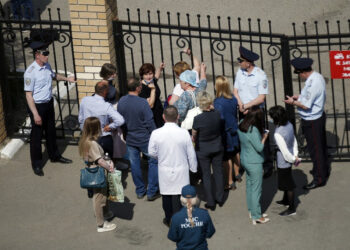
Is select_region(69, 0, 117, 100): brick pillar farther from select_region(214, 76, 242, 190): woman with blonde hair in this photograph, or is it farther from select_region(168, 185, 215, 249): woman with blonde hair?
select_region(168, 185, 215, 249): woman with blonde hair

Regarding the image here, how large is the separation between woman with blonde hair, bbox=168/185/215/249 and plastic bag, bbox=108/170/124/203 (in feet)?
6.21

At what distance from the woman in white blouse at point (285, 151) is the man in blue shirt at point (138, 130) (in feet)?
5.15

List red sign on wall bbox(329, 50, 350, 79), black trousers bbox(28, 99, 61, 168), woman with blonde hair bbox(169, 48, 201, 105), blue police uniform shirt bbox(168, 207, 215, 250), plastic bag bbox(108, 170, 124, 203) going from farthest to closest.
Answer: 1. black trousers bbox(28, 99, 61, 168)
2. red sign on wall bbox(329, 50, 350, 79)
3. woman with blonde hair bbox(169, 48, 201, 105)
4. plastic bag bbox(108, 170, 124, 203)
5. blue police uniform shirt bbox(168, 207, 215, 250)

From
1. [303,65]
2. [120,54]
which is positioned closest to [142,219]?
[303,65]

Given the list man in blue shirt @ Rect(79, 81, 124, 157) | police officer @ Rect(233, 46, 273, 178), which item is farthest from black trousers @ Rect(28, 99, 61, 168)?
police officer @ Rect(233, 46, 273, 178)

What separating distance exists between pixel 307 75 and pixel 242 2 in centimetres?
1012

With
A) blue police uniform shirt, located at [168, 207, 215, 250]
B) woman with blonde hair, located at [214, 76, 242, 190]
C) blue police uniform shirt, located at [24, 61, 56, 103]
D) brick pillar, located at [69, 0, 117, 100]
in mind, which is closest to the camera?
blue police uniform shirt, located at [168, 207, 215, 250]

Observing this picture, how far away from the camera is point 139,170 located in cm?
970

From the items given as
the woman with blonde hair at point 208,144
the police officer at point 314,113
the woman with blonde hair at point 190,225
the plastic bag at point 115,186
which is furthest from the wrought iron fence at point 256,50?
the woman with blonde hair at point 190,225

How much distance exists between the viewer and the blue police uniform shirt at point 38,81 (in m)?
10.1

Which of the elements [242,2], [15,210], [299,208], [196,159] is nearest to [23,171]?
[15,210]

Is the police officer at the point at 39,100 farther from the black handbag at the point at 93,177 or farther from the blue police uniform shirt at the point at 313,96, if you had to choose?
the blue police uniform shirt at the point at 313,96

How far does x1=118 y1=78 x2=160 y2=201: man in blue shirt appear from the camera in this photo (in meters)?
9.36

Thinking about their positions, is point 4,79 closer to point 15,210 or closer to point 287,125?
point 15,210
